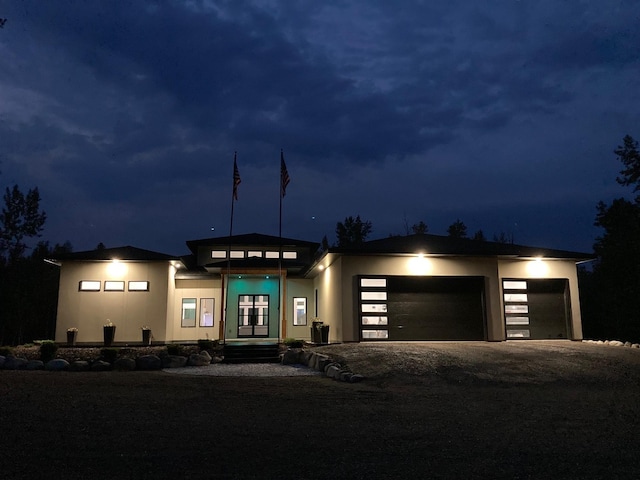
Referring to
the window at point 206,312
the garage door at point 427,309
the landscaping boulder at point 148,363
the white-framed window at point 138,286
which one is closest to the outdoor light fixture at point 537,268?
the garage door at point 427,309

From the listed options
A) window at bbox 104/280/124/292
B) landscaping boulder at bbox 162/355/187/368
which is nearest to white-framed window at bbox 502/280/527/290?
landscaping boulder at bbox 162/355/187/368

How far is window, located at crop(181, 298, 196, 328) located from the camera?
63.5ft

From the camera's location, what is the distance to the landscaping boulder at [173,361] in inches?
485

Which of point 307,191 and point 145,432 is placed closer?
point 145,432

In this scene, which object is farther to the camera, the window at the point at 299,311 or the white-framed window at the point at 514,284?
the window at the point at 299,311

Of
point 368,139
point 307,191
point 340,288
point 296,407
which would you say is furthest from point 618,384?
point 307,191

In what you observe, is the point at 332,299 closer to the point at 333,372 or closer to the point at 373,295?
the point at 373,295

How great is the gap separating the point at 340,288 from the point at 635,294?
25209mm

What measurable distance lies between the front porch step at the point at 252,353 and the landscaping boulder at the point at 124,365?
273 centimetres

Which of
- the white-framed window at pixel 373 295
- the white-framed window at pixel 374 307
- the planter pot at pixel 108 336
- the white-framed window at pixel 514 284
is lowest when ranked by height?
the planter pot at pixel 108 336

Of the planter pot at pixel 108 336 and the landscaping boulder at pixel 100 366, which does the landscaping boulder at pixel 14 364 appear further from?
the planter pot at pixel 108 336

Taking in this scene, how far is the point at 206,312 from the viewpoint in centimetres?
1958

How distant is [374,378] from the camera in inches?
372

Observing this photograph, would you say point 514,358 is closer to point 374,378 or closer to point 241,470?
point 374,378
